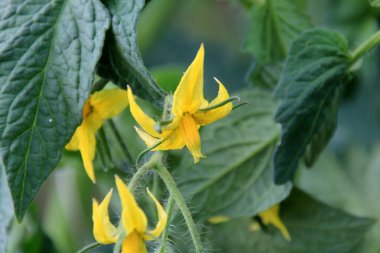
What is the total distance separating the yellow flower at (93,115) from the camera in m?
A: 0.61

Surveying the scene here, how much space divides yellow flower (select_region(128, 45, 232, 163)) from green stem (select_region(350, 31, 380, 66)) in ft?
0.65

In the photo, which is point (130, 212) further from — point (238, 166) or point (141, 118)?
point (238, 166)

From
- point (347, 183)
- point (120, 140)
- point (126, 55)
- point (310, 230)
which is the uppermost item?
point (126, 55)

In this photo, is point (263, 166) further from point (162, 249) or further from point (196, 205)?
point (162, 249)

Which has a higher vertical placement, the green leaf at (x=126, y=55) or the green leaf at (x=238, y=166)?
the green leaf at (x=126, y=55)

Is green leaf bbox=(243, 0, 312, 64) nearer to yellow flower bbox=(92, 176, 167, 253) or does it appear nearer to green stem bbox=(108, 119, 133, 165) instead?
green stem bbox=(108, 119, 133, 165)

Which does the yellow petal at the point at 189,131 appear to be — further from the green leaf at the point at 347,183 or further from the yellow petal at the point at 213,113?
the green leaf at the point at 347,183

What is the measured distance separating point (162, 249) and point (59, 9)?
0.20 m

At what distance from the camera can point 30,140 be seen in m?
0.54

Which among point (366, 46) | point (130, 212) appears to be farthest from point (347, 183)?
point (130, 212)

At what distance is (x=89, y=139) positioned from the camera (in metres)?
0.61

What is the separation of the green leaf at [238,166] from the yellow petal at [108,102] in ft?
0.42

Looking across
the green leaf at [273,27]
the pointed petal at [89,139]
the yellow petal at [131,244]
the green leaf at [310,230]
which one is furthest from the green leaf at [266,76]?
the yellow petal at [131,244]

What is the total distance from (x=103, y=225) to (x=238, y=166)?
0.31 m
